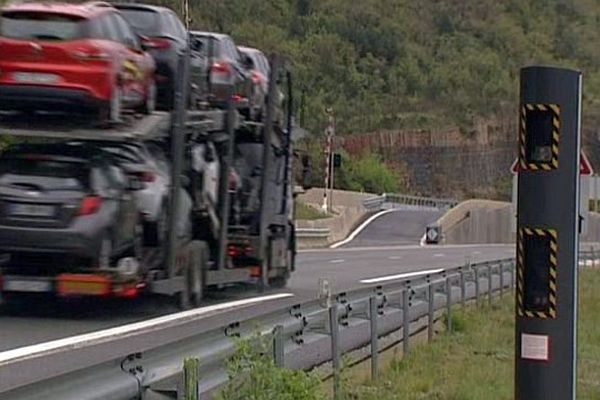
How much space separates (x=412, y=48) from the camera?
145125 millimetres

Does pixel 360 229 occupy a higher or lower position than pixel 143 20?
lower

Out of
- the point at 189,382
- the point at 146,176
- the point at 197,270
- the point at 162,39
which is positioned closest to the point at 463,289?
the point at 197,270

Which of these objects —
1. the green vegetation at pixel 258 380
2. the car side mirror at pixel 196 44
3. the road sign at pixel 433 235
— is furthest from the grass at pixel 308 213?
the green vegetation at pixel 258 380

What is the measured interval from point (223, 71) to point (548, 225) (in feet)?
40.0

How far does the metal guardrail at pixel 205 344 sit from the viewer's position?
7.77m

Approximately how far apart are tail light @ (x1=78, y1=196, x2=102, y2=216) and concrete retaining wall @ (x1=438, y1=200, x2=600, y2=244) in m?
62.6

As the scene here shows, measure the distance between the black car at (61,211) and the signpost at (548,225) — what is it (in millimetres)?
7900

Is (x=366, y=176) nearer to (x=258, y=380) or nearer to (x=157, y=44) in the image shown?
(x=157, y=44)

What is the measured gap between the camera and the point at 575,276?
35.8ft

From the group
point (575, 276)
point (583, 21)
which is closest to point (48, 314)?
point (575, 276)

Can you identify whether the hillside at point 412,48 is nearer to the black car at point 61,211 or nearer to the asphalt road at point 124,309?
the asphalt road at point 124,309

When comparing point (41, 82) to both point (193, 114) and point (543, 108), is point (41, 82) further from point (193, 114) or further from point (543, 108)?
point (543, 108)

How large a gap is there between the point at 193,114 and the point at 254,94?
3632 millimetres

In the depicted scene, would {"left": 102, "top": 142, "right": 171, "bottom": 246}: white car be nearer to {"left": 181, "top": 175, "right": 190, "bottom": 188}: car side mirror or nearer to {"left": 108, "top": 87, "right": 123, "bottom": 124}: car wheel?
{"left": 108, "top": 87, "right": 123, "bottom": 124}: car wheel
